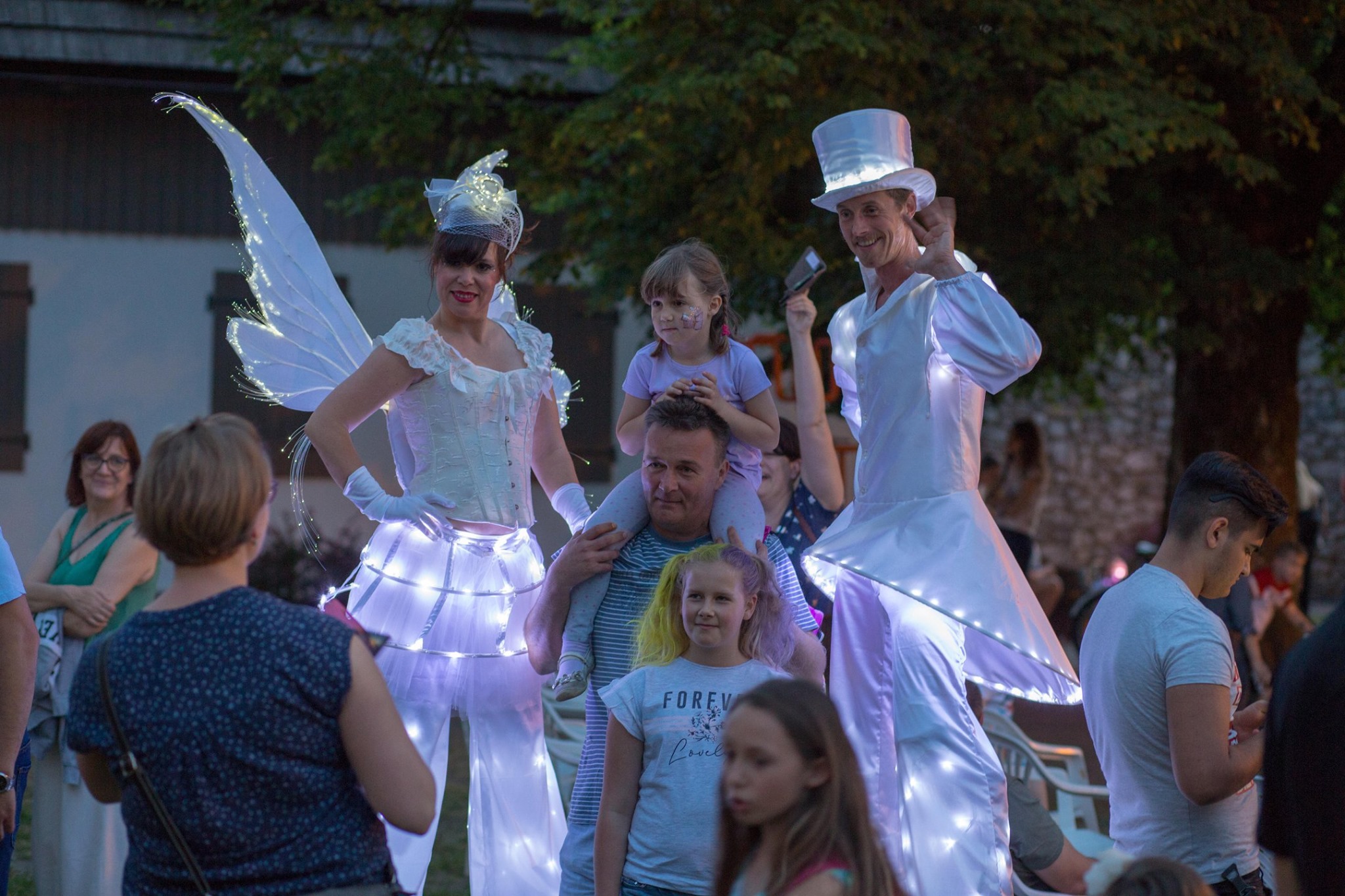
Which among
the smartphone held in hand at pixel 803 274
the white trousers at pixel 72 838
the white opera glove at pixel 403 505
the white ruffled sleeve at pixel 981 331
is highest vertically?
the smartphone held in hand at pixel 803 274

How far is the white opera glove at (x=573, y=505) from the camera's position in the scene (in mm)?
3783

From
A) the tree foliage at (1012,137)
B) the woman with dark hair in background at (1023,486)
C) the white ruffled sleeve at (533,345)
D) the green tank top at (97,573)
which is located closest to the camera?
the white ruffled sleeve at (533,345)

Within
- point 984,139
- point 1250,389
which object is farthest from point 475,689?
point 1250,389

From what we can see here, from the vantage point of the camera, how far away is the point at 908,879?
3348 mm

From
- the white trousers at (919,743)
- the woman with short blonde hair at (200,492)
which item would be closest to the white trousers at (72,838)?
the white trousers at (919,743)

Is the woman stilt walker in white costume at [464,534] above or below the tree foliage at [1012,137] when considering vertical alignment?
below

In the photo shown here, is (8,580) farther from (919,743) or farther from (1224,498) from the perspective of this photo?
(1224,498)

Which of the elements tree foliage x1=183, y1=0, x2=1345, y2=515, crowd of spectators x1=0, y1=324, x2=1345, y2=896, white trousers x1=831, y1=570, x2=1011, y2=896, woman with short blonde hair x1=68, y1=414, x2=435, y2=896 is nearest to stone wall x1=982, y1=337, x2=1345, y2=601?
tree foliage x1=183, y1=0, x2=1345, y2=515

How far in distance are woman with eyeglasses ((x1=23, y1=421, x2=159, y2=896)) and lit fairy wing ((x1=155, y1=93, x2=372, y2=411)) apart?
979mm

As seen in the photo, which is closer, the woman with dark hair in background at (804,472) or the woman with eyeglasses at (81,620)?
the woman with dark hair in background at (804,472)

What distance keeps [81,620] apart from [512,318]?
1767 millimetres

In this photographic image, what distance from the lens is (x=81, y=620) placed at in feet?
14.8

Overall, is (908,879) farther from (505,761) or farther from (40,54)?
(40,54)

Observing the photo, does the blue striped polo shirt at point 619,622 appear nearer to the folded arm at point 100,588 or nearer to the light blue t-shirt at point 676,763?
the light blue t-shirt at point 676,763
